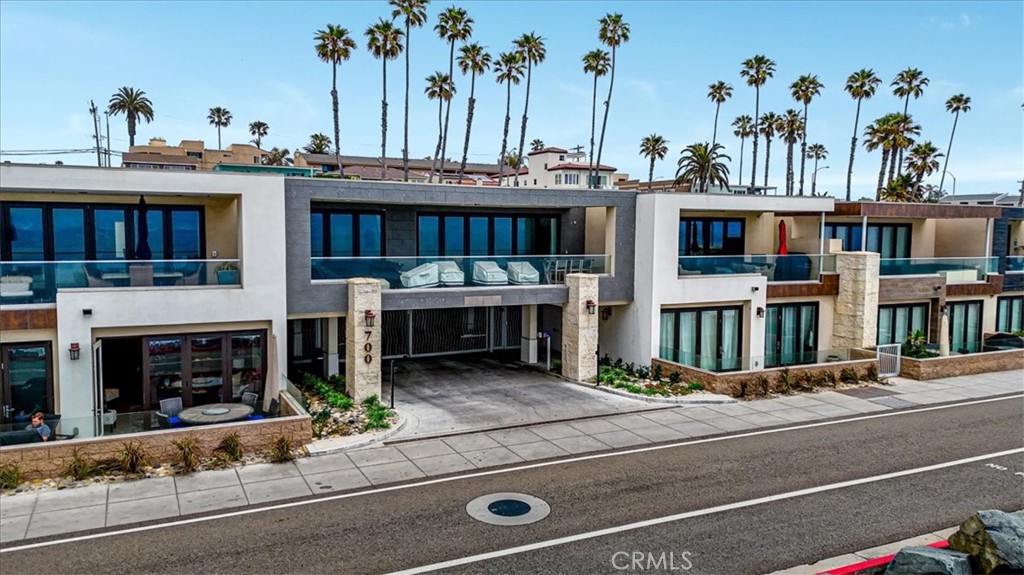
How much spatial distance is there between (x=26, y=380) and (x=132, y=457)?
4.89 metres

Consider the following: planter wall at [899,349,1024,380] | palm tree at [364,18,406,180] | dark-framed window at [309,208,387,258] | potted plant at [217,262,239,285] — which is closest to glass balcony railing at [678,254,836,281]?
planter wall at [899,349,1024,380]

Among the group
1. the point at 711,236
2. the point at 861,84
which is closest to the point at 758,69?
the point at 861,84

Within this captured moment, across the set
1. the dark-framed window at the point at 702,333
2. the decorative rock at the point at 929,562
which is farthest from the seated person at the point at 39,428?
the dark-framed window at the point at 702,333

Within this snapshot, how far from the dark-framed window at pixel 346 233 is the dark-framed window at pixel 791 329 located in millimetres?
14413

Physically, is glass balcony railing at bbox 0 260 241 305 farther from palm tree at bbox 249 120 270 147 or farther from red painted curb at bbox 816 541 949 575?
palm tree at bbox 249 120 270 147

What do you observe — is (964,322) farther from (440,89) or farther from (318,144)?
(318,144)

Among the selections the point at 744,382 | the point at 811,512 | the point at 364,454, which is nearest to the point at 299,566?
the point at 364,454

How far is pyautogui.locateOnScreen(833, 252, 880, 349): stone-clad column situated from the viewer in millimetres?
27406

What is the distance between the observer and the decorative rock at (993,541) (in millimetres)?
9477

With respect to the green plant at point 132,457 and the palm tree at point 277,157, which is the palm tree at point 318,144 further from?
the green plant at point 132,457

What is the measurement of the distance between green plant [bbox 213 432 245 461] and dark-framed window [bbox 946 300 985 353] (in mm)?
28525

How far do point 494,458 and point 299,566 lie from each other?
6002 mm

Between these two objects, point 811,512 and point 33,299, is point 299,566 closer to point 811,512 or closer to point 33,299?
point 811,512

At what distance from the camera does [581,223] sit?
27469 mm
